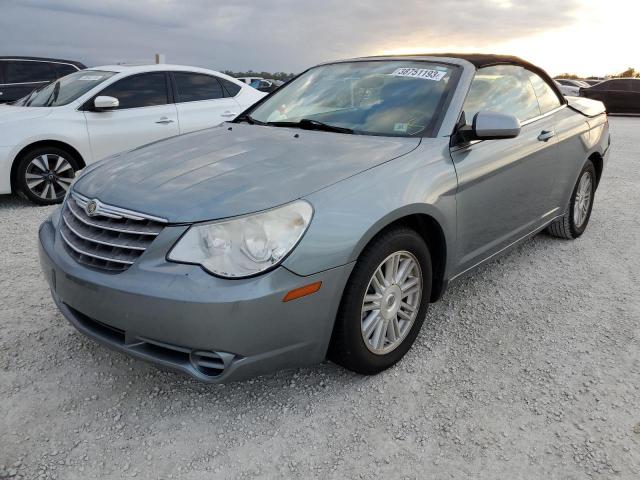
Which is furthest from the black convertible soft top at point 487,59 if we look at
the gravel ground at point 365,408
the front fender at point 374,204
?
the gravel ground at point 365,408

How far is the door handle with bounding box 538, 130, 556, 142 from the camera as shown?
11.8ft

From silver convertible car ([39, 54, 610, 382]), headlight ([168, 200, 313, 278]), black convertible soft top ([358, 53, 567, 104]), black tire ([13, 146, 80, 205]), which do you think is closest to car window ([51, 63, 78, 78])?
black tire ([13, 146, 80, 205])

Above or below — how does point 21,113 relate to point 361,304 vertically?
above

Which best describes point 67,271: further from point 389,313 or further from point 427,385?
point 427,385

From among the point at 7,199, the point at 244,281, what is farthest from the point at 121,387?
the point at 7,199

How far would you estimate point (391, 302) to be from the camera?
2549 mm

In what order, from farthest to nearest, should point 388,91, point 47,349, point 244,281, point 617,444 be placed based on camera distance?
point 388,91 < point 47,349 < point 617,444 < point 244,281

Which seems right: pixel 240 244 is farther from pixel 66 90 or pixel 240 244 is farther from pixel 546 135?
pixel 66 90

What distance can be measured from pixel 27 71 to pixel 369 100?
8.55 metres

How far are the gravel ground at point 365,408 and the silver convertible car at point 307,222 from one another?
11.2 inches

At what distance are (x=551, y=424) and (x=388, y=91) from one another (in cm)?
195

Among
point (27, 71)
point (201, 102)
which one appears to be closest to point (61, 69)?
point (27, 71)

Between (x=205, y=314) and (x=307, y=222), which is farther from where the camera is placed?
(x=307, y=222)

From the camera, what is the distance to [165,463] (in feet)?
6.77
